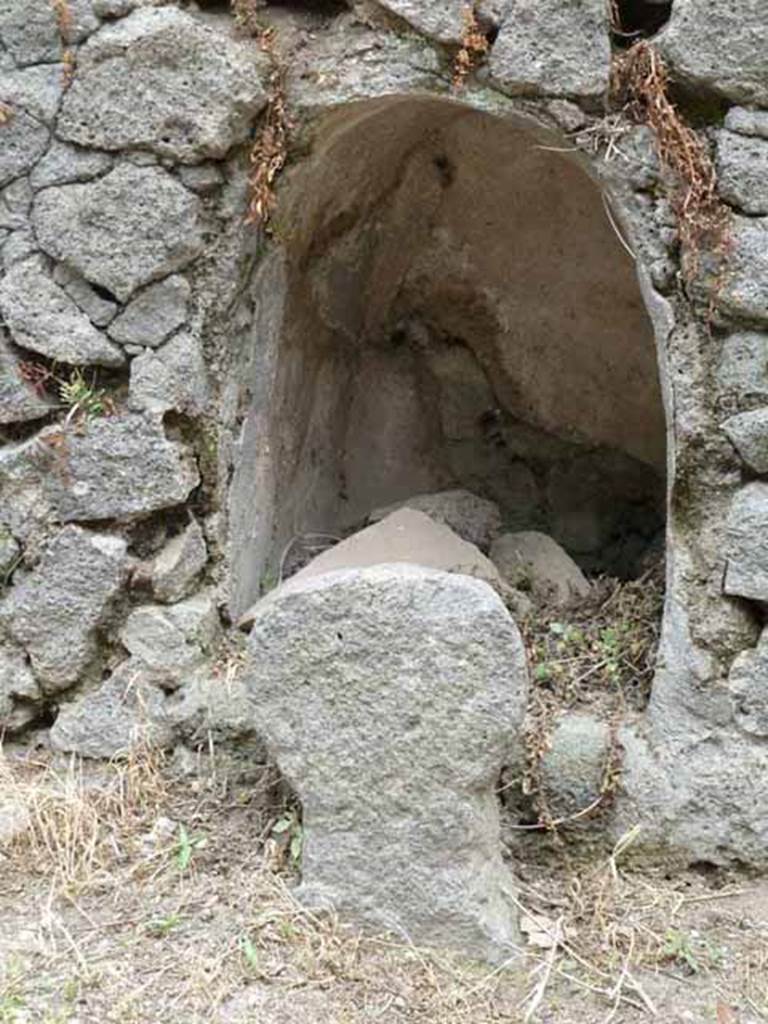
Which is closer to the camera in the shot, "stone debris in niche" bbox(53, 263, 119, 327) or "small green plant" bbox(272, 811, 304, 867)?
"small green plant" bbox(272, 811, 304, 867)

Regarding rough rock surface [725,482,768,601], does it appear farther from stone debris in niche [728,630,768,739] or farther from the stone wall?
stone debris in niche [728,630,768,739]

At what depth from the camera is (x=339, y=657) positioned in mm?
2998

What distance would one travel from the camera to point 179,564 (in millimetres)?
3559

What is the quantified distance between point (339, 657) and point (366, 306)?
1.70m

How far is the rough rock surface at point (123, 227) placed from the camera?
11.2 ft

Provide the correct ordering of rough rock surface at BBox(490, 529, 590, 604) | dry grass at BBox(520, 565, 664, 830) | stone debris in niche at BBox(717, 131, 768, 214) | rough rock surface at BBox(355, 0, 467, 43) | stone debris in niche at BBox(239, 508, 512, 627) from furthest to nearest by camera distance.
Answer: rough rock surface at BBox(490, 529, 590, 604)
stone debris in niche at BBox(239, 508, 512, 627)
dry grass at BBox(520, 565, 664, 830)
rough rock surface at BBox(355, 0, 467, 43)
stone debris in niche at BBox(717, 131, 768, 214)

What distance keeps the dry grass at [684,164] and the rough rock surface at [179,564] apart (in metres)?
1.36

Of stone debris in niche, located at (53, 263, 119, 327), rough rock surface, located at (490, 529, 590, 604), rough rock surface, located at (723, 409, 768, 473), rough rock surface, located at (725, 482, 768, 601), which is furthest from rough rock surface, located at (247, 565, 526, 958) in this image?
rough rock surface, located at (490, 529, 590, 604)

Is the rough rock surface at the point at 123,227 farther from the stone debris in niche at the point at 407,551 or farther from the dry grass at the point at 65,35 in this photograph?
the stone debris in niche at the point at 407,551

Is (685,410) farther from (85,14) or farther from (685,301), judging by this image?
(85,14)

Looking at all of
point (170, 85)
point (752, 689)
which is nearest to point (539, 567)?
point (752, 689)

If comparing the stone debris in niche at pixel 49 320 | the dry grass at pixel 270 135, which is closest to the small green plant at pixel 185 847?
the stone debris in niche at pixel 49 320

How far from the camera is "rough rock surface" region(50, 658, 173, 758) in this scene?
353 centimetres

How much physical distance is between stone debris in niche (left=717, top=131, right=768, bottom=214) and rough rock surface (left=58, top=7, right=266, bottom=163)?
42.0 inches
